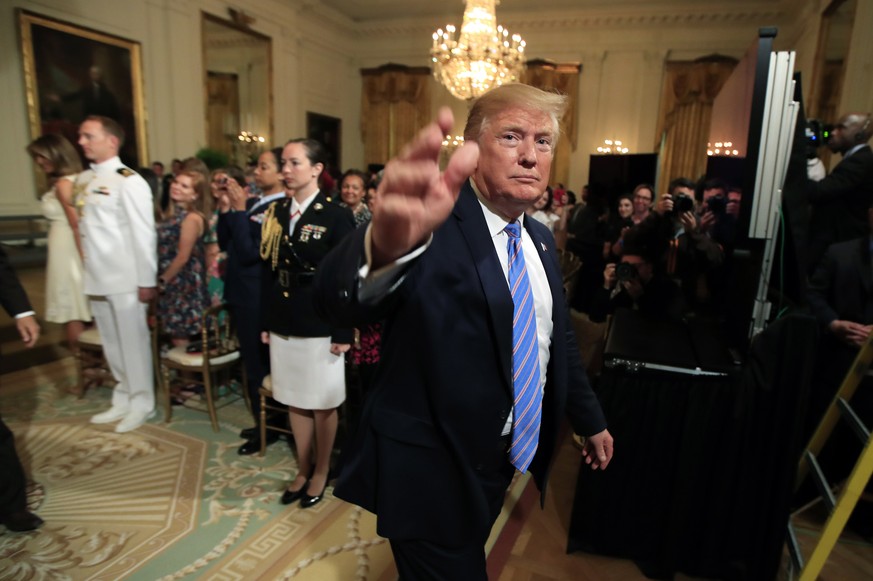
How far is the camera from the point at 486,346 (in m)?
1.12

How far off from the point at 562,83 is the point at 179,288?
9.10m

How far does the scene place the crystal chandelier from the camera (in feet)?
20.4

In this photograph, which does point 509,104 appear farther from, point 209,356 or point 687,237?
point 209,356

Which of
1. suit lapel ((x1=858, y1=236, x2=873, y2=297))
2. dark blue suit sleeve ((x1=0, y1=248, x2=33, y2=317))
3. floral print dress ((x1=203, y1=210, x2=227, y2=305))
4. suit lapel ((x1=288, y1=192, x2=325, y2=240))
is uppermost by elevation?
suit lapel ((x1=288, y1=192, x2=325, y2=240))

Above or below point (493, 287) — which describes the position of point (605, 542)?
below

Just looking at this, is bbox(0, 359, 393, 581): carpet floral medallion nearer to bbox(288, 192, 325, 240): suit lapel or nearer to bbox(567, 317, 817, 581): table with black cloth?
bbox(567, 317, 817, 581): table with black cloth

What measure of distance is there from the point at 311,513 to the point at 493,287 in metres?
1.90

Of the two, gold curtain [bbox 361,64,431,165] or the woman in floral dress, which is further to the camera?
gold curtain [bbox 361,64,431,165]

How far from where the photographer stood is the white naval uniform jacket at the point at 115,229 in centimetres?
298

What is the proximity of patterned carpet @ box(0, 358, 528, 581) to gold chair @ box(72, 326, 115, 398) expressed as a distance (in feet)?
1.25

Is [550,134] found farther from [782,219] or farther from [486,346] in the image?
[782,219]

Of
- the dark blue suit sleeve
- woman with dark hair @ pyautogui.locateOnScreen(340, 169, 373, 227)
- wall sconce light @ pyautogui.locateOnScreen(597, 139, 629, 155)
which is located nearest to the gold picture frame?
woman with dark hair @ pyautogui.locateOnScreen(340, 169, 373, 227)

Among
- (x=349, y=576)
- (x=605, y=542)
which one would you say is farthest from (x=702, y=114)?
(x=349, y=576)

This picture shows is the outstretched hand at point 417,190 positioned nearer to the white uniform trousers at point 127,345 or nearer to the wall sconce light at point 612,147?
the white uniform trousers at point 127,345
